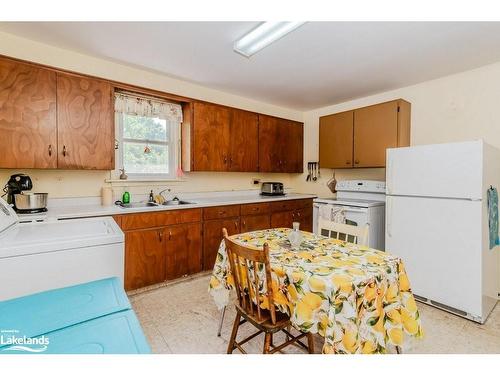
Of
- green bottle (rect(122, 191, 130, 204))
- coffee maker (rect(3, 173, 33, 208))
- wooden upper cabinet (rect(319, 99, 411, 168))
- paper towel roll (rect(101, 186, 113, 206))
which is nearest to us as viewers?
coffee maker (rect(3, 173, 33, 208))

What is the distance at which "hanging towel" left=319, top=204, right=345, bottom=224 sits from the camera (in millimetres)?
3131

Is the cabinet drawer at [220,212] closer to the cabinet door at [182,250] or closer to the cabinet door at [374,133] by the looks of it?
the cabinet door at [182,250]

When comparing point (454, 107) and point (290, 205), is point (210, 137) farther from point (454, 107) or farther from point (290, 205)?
point (454, 107)

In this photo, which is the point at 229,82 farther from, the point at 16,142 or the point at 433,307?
the point at 433,307

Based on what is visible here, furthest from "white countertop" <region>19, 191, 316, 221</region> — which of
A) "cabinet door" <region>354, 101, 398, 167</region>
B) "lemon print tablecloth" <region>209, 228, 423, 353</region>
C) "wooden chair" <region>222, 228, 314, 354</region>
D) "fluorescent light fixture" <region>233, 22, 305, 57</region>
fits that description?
"fluorescent light fixture" <region>233, 22, 305, 57</region>

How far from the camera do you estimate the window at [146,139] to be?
9.41 ft

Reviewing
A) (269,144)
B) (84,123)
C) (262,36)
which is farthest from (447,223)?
(84,123)

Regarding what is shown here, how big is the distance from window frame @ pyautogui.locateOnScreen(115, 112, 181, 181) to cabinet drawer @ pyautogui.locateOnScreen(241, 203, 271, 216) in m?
1.00

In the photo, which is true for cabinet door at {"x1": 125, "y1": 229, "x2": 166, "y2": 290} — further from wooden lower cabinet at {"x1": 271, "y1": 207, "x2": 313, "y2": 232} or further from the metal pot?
wooden lower cabinet at {"x1": 271, "y1": 207, "x2": 313, "y2": 232}

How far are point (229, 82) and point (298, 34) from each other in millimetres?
1277

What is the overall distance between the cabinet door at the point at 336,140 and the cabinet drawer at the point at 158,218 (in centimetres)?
210

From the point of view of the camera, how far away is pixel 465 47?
223 cm
